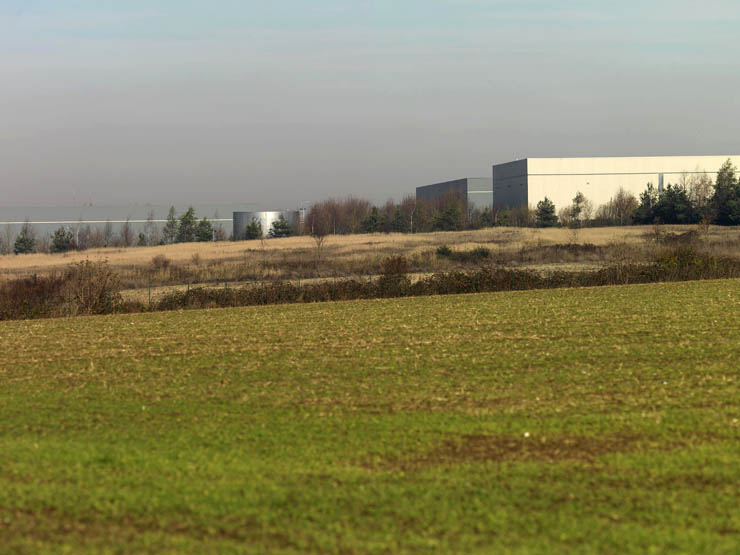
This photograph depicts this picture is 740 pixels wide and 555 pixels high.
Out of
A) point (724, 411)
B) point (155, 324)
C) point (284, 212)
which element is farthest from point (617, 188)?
point (724, 411)

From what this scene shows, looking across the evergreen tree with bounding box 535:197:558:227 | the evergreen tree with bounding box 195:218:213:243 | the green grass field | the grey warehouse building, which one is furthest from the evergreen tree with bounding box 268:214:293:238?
the green grass field

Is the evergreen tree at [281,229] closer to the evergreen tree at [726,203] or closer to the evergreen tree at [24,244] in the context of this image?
the evergreen tree at [24,244]

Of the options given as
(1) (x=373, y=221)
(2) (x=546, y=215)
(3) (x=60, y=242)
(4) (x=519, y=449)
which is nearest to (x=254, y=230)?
(1) (x=373, y=221)

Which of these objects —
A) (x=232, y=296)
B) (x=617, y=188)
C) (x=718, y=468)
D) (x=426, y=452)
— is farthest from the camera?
(x=617, y=188)

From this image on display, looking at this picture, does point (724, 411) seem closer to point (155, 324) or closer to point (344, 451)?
point (344, 451)

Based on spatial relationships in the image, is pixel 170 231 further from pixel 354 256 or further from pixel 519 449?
pixel 519 449

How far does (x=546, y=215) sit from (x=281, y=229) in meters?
26.5

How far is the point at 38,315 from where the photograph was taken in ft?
85.9

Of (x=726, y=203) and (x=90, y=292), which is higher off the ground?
(x=726, y=203)

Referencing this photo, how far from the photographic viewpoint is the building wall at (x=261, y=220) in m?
87.2

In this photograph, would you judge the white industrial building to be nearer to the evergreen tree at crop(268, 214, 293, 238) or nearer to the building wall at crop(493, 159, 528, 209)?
the building wall at crop(493, 159, 528, 209)

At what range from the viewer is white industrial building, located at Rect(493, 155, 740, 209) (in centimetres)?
8362

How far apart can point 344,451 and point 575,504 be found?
259 cm

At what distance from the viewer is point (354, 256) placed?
51344 mm
